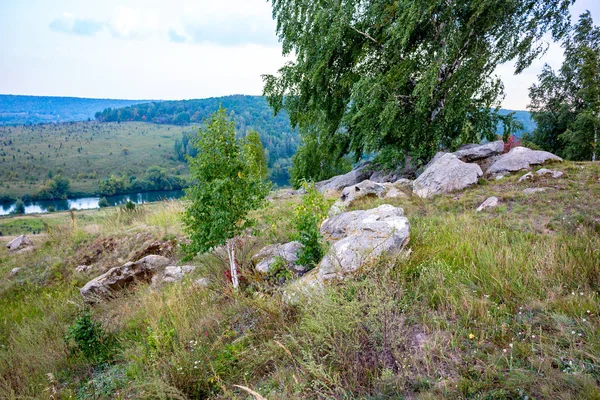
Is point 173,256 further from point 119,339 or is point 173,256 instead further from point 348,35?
point 348,35

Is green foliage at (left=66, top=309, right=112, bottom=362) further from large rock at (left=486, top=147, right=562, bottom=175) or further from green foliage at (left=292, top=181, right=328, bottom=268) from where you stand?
large rock at (left=486, top=147, right=562, bottom=175)

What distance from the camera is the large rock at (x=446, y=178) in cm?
934

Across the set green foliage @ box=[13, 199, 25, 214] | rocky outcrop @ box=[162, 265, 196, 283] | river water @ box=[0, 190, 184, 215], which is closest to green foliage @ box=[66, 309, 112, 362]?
rocky outcrop @ box=[162, 265, 196, 283]

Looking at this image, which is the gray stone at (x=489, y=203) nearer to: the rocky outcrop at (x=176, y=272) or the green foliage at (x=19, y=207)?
the rocky outcrop at (x=176, y=272)

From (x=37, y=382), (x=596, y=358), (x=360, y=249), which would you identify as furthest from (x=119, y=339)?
(x=596, y=358)

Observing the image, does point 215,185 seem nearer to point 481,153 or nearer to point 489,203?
point 489,203

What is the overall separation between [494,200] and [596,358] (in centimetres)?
619

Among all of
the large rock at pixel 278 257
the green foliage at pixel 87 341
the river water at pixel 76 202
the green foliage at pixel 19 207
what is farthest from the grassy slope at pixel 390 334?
the green foliage at pixel 19 207

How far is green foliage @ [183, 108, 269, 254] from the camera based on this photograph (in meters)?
5.28

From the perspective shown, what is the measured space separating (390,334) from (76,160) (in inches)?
7850

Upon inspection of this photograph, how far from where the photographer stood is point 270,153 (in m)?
132

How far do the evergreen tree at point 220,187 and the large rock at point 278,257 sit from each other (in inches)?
22.6

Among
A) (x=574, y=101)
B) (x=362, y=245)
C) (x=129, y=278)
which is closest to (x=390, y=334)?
(x=362, y=245)

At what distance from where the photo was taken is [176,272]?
7527mm
